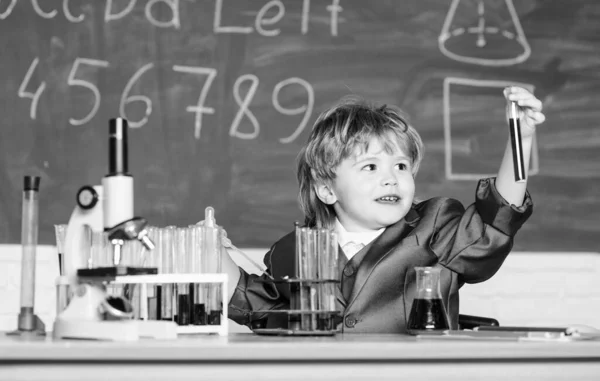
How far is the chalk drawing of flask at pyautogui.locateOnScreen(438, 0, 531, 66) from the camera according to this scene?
2541 millimetres

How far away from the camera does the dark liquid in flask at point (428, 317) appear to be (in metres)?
1.37

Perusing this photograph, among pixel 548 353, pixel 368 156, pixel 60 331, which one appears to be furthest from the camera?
pixel 368 156

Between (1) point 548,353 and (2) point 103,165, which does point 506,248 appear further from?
(2) point 103,165

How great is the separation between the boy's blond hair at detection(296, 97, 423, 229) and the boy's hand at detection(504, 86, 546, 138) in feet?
0.94

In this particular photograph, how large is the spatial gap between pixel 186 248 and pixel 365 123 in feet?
1.87

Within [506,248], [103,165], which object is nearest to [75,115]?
[103,165]

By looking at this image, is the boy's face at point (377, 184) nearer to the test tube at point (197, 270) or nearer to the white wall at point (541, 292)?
the test tube at point (197, 270)

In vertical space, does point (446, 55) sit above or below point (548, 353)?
above

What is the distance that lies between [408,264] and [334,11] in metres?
1.07

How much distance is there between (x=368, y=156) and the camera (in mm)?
1764

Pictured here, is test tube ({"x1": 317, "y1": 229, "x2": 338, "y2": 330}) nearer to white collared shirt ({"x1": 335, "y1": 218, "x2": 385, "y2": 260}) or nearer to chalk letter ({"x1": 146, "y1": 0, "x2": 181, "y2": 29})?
white collared shirt ({"x1": 335, "y1": 218, "x2": 385, "y2": 260})

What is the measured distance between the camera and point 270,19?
244cm

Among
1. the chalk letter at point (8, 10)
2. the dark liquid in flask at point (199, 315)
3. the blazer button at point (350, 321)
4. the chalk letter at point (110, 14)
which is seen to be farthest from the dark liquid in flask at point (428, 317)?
the chalk letter at point (8, 10)

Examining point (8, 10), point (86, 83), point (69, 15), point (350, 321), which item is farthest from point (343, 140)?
point (8, 10)
